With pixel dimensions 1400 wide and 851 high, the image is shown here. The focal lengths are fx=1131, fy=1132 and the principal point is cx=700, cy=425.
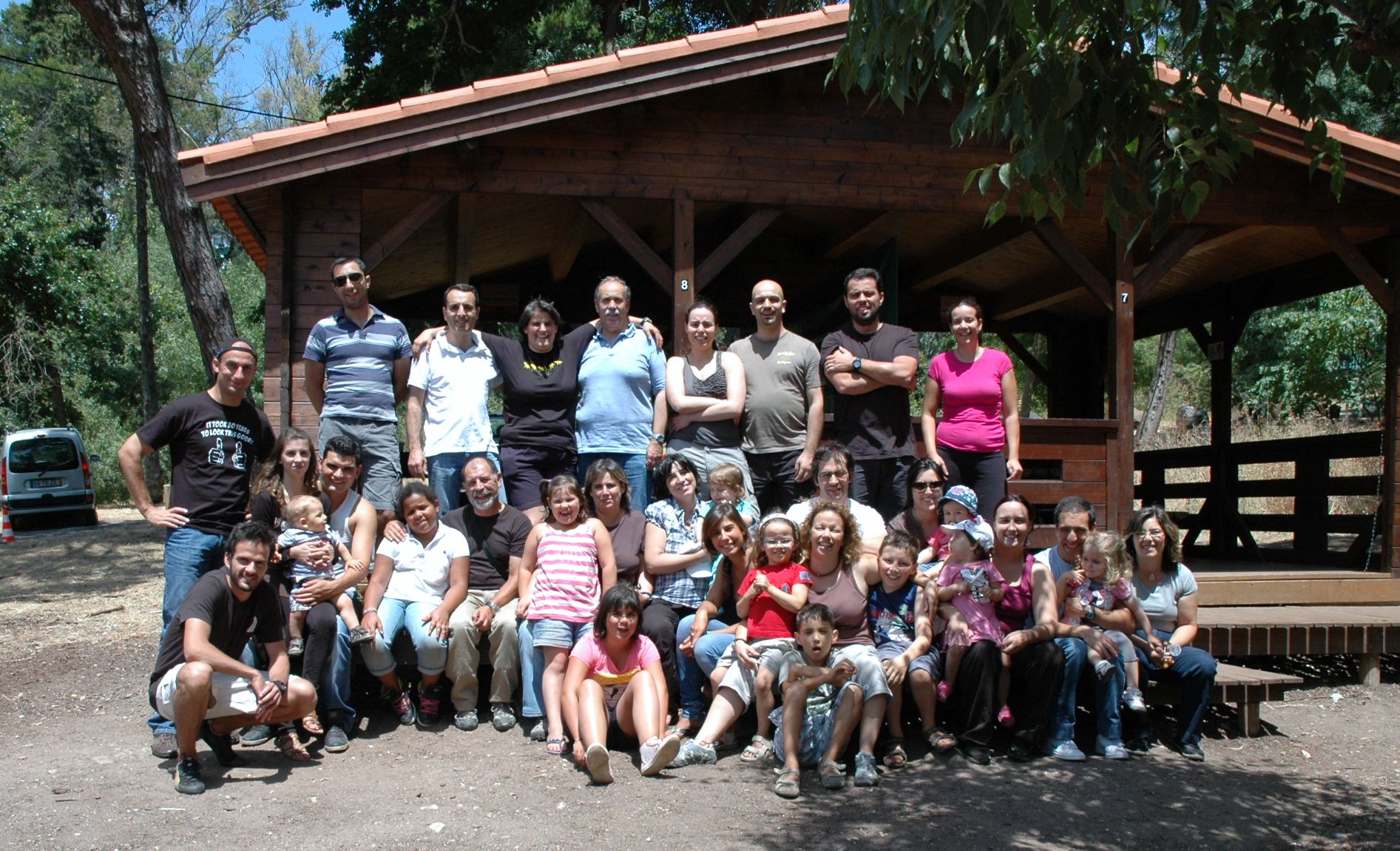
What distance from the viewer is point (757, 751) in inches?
203

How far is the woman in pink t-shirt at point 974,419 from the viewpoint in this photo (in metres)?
6.36

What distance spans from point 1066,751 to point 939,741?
0.60m

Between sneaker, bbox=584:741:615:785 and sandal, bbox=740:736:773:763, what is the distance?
0.69 m

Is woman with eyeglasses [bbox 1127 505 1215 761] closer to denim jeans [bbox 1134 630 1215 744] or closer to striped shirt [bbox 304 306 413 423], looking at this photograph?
denim jeans [bbox 1134 630 1215 744]

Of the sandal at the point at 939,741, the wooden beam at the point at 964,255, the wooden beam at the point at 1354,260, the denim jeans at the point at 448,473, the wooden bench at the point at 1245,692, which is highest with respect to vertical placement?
the wooden beam at the point at 964,255

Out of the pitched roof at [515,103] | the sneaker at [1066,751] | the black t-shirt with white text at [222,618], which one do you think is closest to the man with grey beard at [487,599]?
the black t-shirt with white text at [222,618]

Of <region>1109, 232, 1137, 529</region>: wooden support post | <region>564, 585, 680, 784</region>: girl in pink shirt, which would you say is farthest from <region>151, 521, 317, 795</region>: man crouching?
<region>1109, 232, 1137, 529</region>: wooden support post

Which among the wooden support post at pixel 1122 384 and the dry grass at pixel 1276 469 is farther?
the dry grass at pixel 1276 469

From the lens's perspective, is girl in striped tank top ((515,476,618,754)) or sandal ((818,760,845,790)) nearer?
sandal ((818,760,845,790))

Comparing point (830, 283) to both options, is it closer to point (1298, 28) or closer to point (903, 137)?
point (903, 137)

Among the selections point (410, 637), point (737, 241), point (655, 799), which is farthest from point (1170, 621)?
point (410, 637)

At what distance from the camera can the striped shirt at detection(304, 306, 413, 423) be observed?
6125mm

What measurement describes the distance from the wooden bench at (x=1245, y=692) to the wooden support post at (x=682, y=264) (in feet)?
12.1

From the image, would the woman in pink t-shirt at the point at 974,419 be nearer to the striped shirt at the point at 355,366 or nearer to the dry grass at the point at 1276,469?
the striped shirt at the point at 355,366
